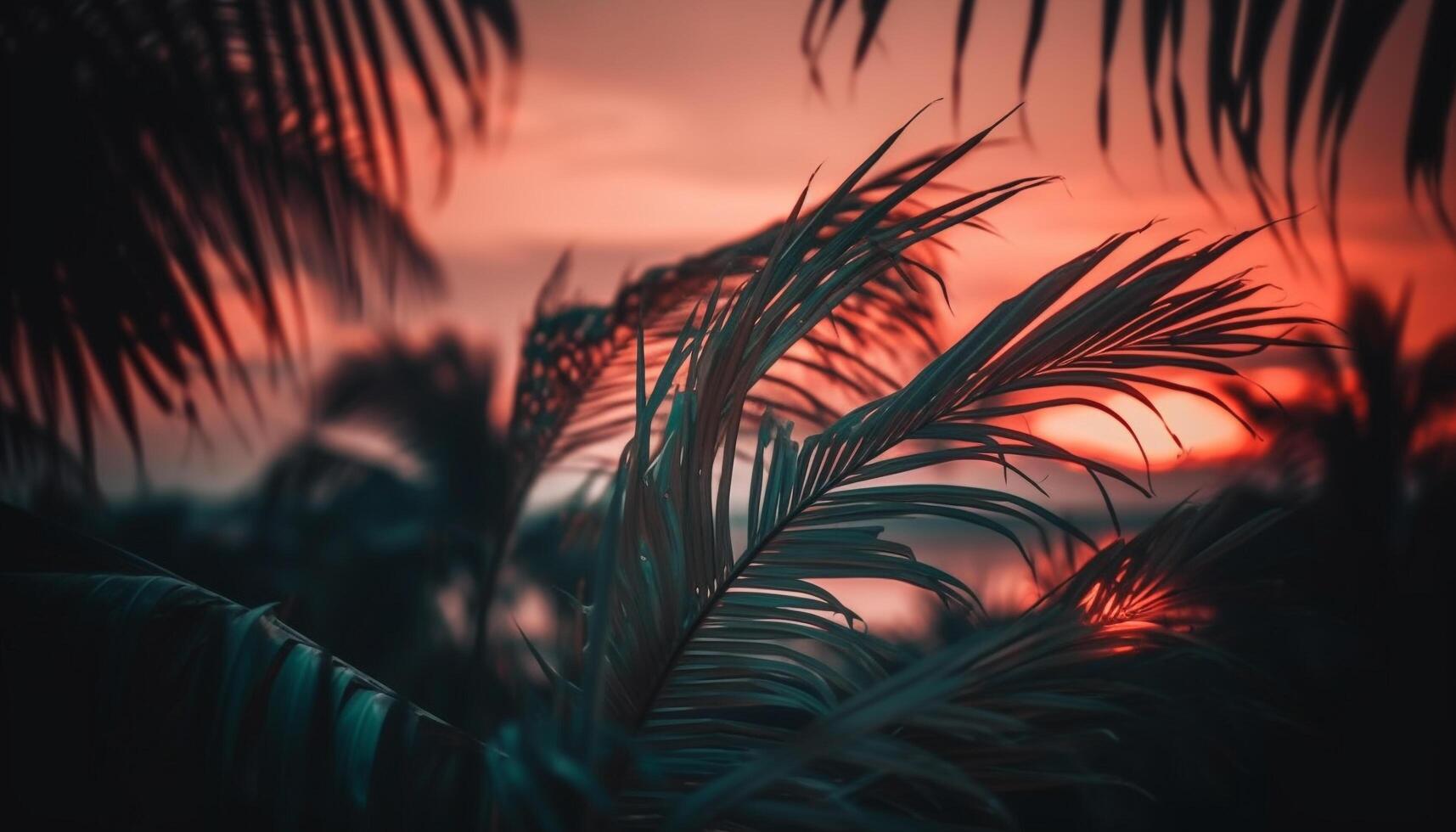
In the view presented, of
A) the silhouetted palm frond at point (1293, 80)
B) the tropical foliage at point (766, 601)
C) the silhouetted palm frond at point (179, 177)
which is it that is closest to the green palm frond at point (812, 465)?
the tropical foliage at point (766, 601)

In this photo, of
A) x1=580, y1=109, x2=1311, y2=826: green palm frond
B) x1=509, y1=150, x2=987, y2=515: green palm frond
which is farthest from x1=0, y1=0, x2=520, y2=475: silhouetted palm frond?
x1=509, y1=150, x2=987, y2=515: green palm frond

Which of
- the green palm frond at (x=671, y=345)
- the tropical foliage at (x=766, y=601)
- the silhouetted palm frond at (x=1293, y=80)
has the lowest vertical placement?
the tropical foliage at (x=766, y=601)

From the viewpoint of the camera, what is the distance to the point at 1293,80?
104 centimetres

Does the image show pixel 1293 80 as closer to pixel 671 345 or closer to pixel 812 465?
pixel 812 465

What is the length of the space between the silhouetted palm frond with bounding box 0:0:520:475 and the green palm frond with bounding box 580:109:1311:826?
0.55 m

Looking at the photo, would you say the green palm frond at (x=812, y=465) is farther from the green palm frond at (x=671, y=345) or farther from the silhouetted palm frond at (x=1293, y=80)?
the green palm frond at (x=671, y=345)

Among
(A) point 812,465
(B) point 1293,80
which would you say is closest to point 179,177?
(A) point 812,465

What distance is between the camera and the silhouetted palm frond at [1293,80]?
38.6 inches

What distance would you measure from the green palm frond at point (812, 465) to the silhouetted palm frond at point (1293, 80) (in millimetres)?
402

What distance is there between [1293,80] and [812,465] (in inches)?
36.8

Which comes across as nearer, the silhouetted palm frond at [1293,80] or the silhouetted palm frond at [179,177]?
the silhouetted palm frond at [1293,80]

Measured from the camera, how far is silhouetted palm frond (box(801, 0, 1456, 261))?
0.98 m

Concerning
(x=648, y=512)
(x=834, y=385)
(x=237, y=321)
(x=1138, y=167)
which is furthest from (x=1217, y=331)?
(x=237, y=321)

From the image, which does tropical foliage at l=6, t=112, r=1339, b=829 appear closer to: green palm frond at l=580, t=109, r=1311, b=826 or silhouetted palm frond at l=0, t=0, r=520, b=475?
green palm frond at l=580, t=109, r=1311, b=826
